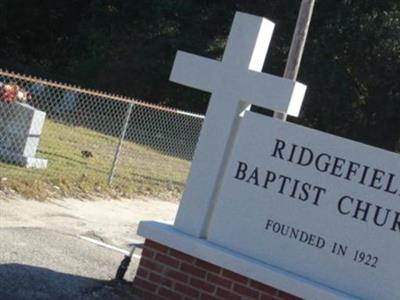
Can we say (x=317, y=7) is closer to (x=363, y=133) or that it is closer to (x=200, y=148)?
(x=363, y=133)

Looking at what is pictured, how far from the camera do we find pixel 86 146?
17000 mm

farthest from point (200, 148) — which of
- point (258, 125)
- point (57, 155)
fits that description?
point (57, 155)

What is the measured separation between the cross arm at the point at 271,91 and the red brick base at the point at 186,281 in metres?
1.29

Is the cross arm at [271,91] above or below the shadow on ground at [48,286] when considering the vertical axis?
above

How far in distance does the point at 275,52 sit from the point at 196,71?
22971 mm

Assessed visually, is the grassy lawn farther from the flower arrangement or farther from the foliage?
the foliage

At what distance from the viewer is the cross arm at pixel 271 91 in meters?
6.48

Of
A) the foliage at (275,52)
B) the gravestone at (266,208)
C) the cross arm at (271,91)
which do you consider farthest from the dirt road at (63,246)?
the foliage at (275,52)

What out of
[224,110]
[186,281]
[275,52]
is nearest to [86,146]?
[224,110]

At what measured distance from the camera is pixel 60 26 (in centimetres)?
3459

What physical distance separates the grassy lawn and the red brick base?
4123mm

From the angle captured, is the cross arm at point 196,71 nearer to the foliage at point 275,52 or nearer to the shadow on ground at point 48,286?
the shadow on ground at point 48,286

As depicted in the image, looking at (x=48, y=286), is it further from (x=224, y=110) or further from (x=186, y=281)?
(x=224, y=110)

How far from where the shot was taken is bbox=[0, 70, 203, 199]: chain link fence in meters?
11.7
